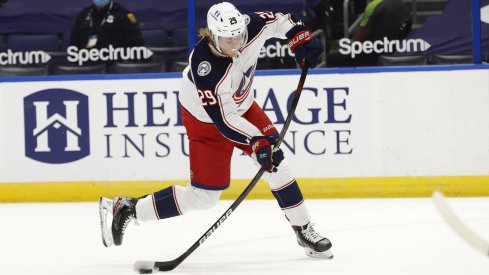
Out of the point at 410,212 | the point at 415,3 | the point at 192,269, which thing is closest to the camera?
the point at 192,269

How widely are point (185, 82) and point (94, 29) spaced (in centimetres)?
206

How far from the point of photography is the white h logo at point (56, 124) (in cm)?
573

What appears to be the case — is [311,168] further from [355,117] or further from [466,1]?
[466,1]

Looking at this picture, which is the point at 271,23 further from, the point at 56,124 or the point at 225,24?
the point at 56,124

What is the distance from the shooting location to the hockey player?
3547 mm

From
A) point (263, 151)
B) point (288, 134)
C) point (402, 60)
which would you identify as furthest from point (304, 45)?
point (402, 60)

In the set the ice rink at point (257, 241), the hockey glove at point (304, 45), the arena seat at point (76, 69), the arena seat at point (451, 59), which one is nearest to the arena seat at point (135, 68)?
the arena seat at point (76, 69)

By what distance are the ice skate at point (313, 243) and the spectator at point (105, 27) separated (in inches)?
89.4

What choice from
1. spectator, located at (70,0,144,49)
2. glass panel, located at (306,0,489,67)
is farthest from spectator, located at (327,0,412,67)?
spectator, located at (70,0,144,49)

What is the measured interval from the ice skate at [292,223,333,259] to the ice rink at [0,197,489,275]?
0.03 m

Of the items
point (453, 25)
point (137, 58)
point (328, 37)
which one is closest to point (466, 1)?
point (453, 25)

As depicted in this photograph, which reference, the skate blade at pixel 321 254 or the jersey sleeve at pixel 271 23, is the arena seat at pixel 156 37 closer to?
the jersey sleeve at pixel 271 23

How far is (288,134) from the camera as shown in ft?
18.3

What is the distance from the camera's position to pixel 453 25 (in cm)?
559
